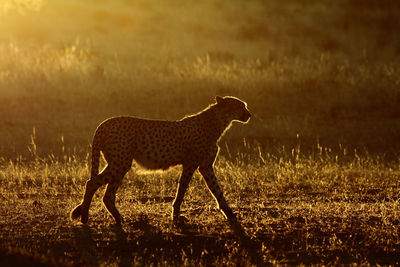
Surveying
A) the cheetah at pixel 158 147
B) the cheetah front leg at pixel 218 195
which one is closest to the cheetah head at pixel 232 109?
the cheetah at pixel 158 147

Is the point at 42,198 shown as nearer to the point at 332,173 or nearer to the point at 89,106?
the point at 332,173

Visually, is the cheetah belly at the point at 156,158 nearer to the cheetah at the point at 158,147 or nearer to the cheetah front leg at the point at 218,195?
the cheetah at the point at 158,147

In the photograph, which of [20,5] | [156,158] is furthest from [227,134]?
[20,5]

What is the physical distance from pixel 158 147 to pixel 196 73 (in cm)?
1008

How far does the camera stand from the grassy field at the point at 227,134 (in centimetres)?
679

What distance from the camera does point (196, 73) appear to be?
17438 millimetres

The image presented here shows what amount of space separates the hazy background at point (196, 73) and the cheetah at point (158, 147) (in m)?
3.87

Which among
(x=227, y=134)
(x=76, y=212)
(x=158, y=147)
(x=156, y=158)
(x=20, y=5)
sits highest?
(x=158, y=147)

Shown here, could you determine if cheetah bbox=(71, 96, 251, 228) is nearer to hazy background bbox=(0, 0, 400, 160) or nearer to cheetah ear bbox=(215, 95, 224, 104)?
cheetah ear bbox=(215, 95, 224, 104)

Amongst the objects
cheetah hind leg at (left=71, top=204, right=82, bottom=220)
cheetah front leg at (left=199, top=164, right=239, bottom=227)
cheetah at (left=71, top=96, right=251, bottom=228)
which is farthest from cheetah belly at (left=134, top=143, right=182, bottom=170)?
cheetah hind leg at (left=71, top=204, right=82, bottom=220)

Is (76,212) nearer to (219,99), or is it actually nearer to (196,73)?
(219,99)

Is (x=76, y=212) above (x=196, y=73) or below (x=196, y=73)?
above

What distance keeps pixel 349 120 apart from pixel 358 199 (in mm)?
6579

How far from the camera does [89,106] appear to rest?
15.8 metres
